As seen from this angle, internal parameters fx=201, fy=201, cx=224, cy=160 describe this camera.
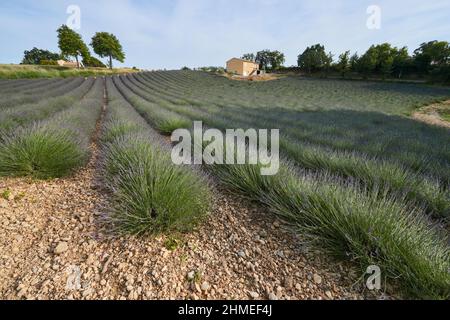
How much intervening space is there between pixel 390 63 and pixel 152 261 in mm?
48286

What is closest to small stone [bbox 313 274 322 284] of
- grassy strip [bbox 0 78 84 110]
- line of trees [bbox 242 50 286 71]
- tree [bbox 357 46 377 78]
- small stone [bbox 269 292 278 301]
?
small stone [bbox 269 292 278 301]

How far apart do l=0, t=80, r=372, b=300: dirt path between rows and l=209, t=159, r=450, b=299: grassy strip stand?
0.14m

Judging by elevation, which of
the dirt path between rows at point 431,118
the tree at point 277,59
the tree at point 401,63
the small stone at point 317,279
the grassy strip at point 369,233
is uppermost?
the tree at point 277,59

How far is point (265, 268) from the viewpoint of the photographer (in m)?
1.42

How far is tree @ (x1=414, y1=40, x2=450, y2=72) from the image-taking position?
31859mm

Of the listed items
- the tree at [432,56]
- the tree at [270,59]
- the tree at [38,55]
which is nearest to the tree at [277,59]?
the tree at [270,59]

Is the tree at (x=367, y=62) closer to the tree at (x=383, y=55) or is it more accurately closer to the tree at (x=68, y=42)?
the tree at (x=383, y=55)

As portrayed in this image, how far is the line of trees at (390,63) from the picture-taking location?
31922 mm

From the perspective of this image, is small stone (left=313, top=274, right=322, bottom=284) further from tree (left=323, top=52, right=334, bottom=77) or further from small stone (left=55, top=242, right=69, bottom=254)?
tree (left=323, top=52, right=334, bottom=77)

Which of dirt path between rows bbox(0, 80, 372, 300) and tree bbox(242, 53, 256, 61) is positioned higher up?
tree bbox(242, 53, 256, 61)

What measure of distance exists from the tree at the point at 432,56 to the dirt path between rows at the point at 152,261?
153 feet

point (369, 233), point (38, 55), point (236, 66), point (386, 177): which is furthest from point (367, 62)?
point (38, 55)

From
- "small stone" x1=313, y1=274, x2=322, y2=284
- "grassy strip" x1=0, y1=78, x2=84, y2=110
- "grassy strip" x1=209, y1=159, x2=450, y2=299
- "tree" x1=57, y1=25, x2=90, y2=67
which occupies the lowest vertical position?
"small stone" x1=313, y1=274, x2=322, y2=284
